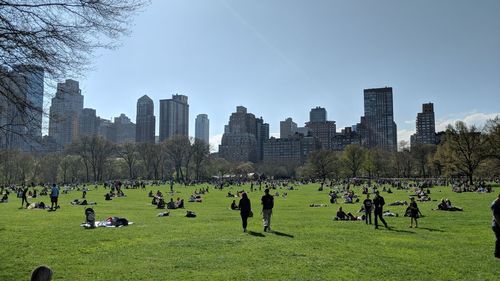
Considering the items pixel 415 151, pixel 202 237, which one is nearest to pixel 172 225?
pixel 202 237

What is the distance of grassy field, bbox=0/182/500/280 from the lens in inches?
406

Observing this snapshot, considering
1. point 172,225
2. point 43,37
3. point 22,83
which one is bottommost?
point 172,225

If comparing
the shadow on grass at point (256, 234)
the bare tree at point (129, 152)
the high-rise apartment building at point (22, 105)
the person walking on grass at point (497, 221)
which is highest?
the bare tree at point (129, 152)

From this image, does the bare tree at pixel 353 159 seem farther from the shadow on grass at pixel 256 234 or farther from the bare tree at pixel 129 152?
the shadow on grass at pixel 256 234

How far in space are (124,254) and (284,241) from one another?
5.67m

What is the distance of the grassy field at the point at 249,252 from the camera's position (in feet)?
33.8

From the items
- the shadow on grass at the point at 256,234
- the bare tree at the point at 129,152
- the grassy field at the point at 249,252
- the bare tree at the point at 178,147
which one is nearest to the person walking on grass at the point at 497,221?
the grassy field at the point at 249,252

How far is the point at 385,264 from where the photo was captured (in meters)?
11.4

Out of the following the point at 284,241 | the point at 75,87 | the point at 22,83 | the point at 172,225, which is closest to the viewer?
the point at 22,83

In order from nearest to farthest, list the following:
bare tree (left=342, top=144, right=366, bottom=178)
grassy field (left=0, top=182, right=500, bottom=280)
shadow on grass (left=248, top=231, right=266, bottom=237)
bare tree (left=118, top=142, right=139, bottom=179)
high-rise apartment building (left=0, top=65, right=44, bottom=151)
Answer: grassy field (left=0, top=182, right=500, bottom=280), high-rise apartment building (left=0, top=65, right=44, bottom=151), shadow on grass (left=248, top=231, right=266, bottom=237), bare tree (left=342, top=144, right=366, bottom=178), bare tree (left=118, top=142, right=139, bottom=179)

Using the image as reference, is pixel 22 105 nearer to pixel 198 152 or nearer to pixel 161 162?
pixel 198 152

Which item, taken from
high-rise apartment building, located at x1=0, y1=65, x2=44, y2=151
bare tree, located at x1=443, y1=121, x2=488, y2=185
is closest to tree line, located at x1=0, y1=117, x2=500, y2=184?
bare tree, located at x1=443, y1=121, x2=488, y2=185

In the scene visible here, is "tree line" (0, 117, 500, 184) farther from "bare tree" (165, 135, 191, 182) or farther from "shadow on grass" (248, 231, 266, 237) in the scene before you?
"shadow on grass" (248, 231, 266, 237)

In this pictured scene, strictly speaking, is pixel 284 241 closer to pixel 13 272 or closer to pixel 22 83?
pixel 13 272
